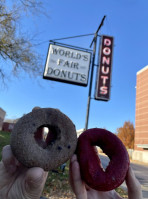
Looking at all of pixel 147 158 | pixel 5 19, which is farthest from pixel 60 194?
pixel 147 158

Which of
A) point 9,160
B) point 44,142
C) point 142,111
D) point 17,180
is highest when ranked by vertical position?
point 142,111

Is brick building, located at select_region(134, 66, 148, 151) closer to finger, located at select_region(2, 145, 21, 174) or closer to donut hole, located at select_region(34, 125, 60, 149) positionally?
donut hole, located at select_region(34, 125, 60, 149)

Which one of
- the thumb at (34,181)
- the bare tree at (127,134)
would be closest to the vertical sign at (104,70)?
the thumb at (34,181)

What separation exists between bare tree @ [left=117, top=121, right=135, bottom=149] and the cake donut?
4371cm

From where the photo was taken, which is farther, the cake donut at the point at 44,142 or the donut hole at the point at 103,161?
the donut hole at the point at 103,161

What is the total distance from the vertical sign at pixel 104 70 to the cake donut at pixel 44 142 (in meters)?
6.07

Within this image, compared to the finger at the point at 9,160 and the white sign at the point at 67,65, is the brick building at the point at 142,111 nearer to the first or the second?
the white sign at the point at 67,65

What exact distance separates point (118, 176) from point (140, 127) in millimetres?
33439

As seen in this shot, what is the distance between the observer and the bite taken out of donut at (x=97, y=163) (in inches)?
47.5

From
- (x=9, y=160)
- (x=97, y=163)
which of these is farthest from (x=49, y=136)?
(x=97, y=163)

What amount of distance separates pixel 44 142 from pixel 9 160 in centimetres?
30

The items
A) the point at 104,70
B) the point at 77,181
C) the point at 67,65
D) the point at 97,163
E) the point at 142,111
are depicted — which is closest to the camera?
the point at 77,181

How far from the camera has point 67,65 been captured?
7133 mm

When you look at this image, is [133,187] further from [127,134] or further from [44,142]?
[127,134]
